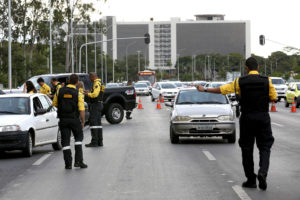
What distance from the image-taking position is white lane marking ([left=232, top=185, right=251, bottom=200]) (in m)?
9.40

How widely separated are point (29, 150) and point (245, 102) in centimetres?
662

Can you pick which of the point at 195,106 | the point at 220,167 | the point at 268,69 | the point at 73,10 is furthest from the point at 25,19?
the point at 268,69

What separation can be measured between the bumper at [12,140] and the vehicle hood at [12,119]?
0.79 ft

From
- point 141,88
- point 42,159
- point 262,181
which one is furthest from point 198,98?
point 141,88

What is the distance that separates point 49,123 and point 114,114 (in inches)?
490

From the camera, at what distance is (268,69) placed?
17712 centimetres

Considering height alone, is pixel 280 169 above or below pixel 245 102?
below

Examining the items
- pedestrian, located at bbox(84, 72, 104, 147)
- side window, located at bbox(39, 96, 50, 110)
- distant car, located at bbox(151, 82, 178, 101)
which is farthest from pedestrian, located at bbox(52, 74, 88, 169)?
distant car, located at bbox(151, 82, 178, 101)

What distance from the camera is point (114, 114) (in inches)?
1141

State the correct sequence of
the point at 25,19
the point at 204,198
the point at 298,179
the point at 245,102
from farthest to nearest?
the point at 25,19, the point at 298,179, the point at 245,102, the point at 204,198

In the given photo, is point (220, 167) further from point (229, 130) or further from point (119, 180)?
point (229, 130)

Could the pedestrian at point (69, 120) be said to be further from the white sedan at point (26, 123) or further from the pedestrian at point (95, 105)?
the pedestrian at point (95, 105)

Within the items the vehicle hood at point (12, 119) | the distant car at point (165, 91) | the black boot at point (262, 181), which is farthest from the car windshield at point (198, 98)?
the distant car at point (165, 91)

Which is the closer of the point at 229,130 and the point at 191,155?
the point at 191,155
